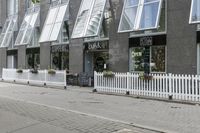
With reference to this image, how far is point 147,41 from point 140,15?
5.24 ft

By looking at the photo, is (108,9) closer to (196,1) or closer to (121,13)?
(121,13)

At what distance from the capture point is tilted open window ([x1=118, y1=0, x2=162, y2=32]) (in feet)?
60.9

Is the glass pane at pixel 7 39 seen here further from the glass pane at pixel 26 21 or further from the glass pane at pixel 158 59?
the glass pane at pixel 158 59

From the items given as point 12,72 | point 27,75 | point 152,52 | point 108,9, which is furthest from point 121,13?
point 12,72

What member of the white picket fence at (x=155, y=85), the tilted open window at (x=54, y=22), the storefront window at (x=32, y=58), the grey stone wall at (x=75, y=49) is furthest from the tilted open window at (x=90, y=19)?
the storefront window at (x=32, y=58)

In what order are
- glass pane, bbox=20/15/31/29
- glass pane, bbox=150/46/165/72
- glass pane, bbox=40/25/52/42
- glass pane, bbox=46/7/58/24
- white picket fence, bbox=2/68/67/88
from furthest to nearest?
glass pane, bbox=20/15/31/29 < glass pane, bbox=46/7/58/24 < glass pane, bbox=40/25/52/42 < white picket fence, bbox=2/68/67/88 < glass pane, bbox=150/46/165/72

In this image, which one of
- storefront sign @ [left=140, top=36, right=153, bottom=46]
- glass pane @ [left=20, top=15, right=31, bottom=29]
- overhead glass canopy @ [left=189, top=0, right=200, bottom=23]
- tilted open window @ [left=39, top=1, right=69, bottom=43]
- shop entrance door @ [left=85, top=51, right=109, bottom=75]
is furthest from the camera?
glass pane @ [left=20, top=15, right=31, bottom=29]

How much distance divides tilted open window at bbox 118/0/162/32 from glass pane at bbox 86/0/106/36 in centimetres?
195

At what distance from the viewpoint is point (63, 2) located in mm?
27859

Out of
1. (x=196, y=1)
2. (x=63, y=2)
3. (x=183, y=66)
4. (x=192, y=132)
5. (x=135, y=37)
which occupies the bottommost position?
(x=192, y=132)

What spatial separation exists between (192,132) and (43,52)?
2291 cm

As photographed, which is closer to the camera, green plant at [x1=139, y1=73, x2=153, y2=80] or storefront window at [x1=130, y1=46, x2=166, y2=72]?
green plant at [x1=139, y1=73, x2=153, y2=80]

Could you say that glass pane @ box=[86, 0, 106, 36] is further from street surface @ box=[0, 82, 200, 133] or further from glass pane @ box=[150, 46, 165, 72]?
street surface @ box=[0, 82, 200, 133]

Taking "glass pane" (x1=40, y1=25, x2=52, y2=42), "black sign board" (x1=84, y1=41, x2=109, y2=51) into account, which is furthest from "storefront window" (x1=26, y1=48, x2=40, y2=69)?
"black sign board" (x1=84, y1=41, x2=109, y2=51)
